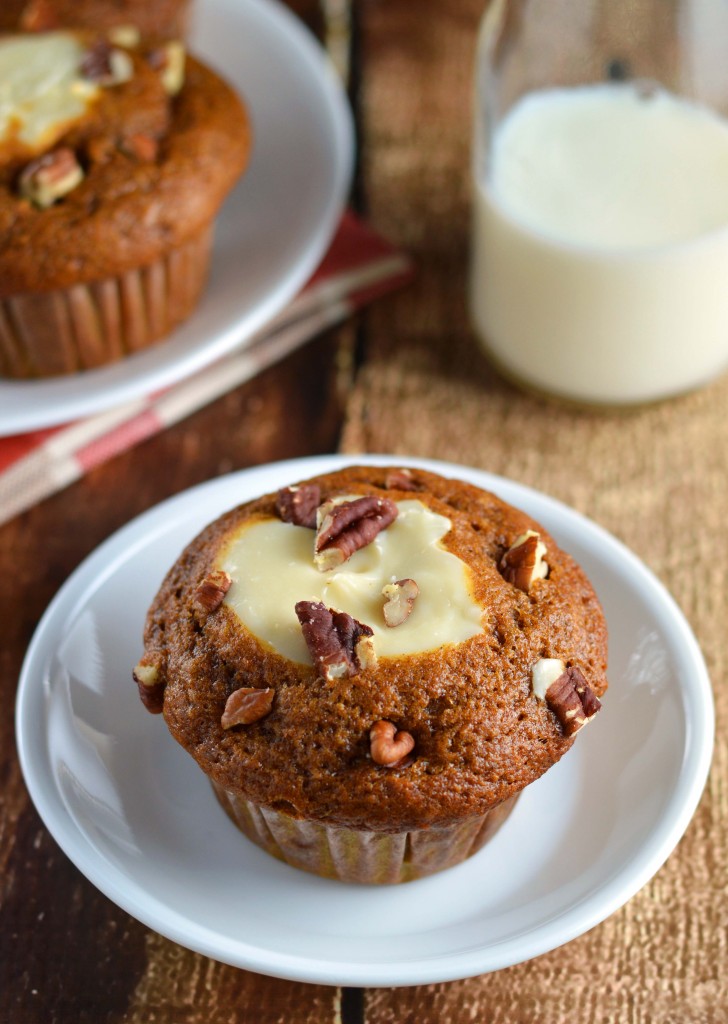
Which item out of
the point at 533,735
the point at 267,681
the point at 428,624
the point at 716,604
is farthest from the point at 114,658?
the point at 716,604

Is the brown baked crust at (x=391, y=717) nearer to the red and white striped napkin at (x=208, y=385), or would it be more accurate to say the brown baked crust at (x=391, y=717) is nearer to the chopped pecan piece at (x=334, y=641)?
the chopped pecan piece at (x=334, y=641)

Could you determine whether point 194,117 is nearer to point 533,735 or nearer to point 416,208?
point 416,208

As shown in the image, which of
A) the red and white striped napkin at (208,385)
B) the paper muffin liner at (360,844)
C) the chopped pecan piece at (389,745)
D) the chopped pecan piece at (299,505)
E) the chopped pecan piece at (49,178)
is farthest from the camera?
the red and white striped napkin at (208,385)

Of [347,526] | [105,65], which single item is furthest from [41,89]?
[347,526]

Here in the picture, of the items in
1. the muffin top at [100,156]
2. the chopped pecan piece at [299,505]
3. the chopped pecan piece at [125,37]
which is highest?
the chopped pecan piece at [125,37]

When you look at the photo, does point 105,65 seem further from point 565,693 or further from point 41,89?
point 565,693

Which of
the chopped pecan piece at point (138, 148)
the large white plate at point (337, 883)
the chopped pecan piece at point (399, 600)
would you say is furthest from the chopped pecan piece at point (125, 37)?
the chopped pecan piece at point (399, 600)

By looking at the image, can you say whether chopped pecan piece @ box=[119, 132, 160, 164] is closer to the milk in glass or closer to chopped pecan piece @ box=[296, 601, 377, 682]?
the milk in glass
